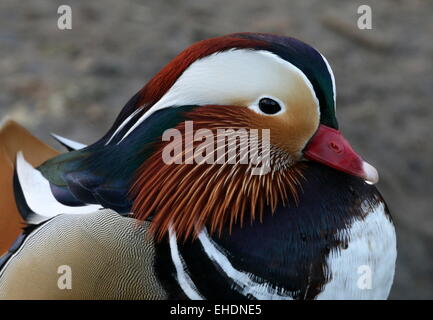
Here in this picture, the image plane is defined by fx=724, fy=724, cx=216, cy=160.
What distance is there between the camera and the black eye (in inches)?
50.6

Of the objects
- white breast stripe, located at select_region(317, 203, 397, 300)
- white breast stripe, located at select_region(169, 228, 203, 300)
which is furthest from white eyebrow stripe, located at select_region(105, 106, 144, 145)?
white breast stripe, located at select_region(317, 203, 397, 300)

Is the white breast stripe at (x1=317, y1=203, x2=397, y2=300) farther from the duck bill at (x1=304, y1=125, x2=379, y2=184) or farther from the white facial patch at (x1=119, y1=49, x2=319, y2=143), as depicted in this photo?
the white facial patch at (x1=119, y1=49, x2=319, y2=143)

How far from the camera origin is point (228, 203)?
4.38 ft

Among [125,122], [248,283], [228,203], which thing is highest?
[125,122]

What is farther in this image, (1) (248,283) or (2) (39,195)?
(2) (39,195)

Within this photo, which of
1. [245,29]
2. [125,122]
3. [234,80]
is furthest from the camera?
[245,29]

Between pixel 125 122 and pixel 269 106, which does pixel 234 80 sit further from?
pixel 125 122

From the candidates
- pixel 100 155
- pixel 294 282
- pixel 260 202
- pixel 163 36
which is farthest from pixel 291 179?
pixel 163 36

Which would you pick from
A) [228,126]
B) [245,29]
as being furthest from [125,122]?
[245,29]

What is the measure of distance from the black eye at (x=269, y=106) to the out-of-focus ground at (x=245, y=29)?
1065 mm

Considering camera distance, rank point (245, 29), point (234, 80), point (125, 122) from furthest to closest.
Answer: point (245, 29)
point (125, 122)
point (234, 80)

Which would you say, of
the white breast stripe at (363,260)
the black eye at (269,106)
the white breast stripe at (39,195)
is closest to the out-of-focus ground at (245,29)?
the white breast stripe at (363,260)

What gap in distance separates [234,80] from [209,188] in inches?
8.4

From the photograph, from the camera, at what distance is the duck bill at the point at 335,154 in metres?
1.34
